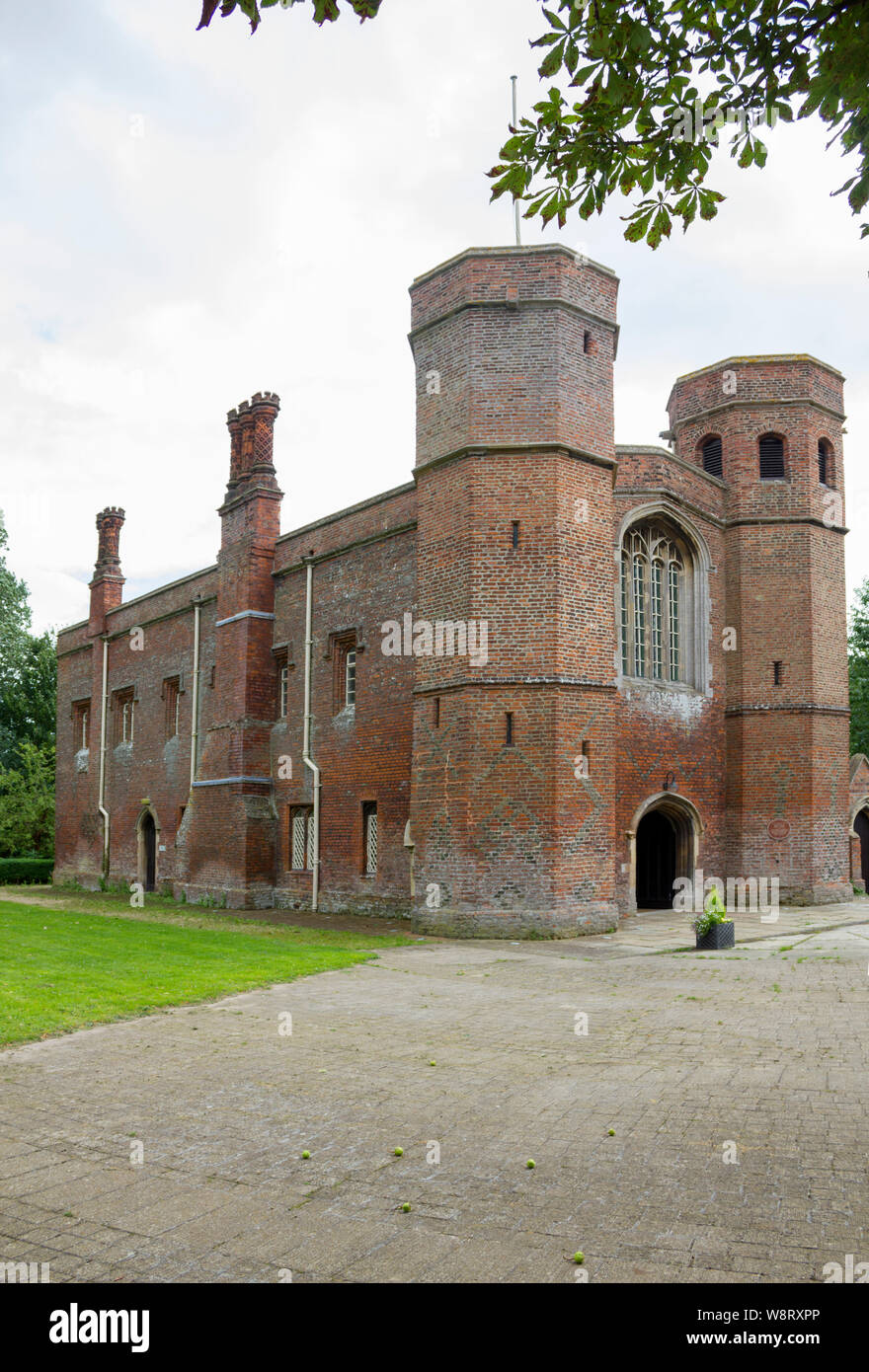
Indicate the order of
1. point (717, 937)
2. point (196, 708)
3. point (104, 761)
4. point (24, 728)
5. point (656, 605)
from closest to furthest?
point (717, 937), point (656, 605), point (196, 708), point (104, 761), point (24, 728)

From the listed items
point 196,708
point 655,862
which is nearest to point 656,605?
point 655,862

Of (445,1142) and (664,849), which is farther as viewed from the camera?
(664,849)

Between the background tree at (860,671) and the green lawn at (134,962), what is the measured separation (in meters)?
29.9

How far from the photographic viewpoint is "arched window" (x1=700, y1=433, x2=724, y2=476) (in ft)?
73.1

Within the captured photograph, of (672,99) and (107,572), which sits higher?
(107,572)

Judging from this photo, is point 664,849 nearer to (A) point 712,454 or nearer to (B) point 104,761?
(A) point 712,454

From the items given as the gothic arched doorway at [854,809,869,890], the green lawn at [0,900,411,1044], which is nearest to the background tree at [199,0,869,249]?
the green lawn at [0,900,411,1044]

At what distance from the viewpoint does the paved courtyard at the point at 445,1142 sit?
13.1 feet

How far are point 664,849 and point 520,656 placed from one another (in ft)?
23.1

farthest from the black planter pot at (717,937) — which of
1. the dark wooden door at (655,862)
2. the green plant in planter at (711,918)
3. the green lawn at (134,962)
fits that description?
the dark wooden door at (655,862)

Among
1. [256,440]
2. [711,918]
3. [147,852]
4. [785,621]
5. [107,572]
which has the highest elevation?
[256,440]

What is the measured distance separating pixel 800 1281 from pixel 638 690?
15.8 metres

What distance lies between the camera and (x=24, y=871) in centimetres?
3544
